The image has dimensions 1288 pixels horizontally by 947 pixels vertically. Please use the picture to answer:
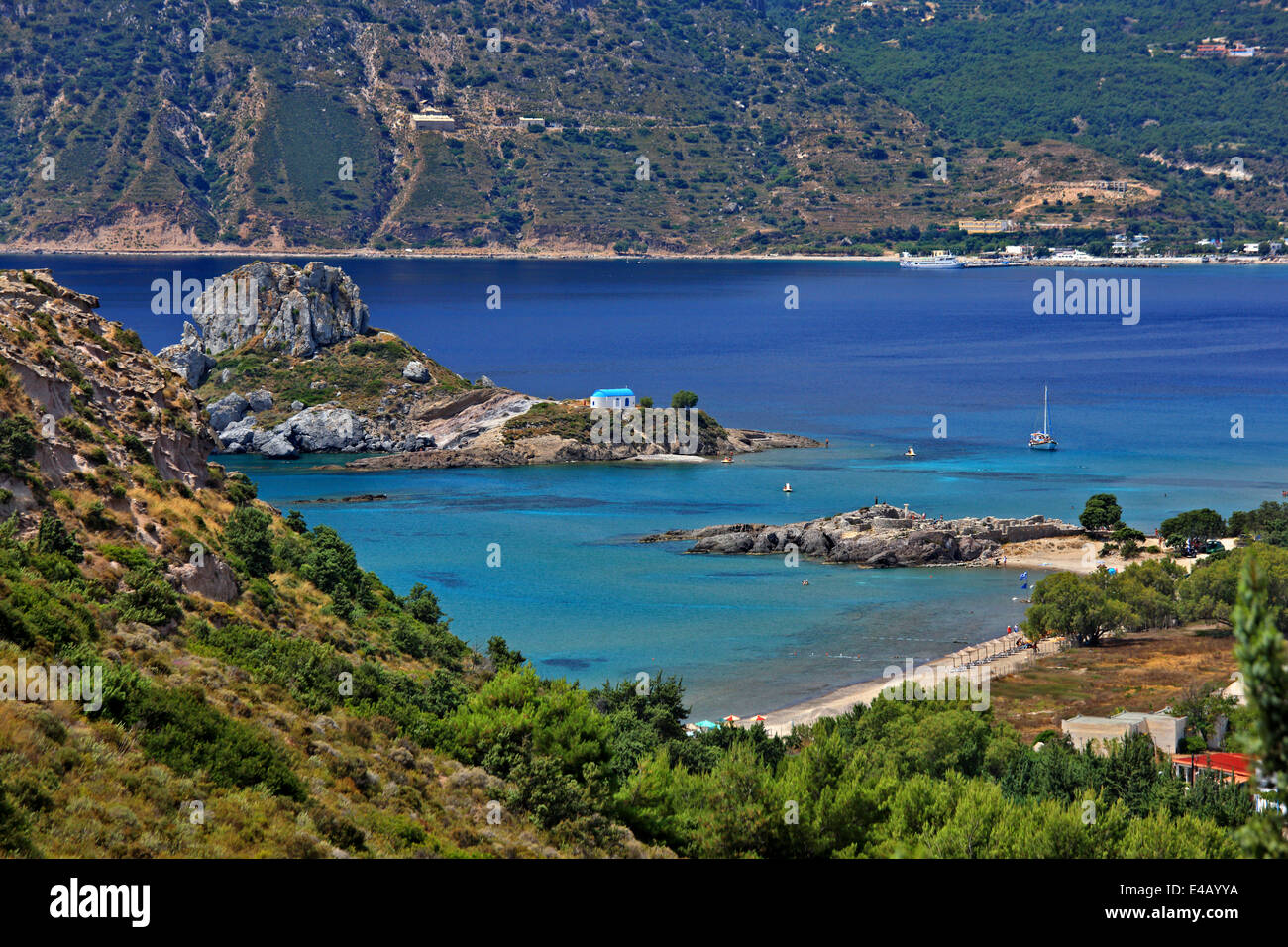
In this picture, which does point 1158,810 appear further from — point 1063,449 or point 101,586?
point 1063,449

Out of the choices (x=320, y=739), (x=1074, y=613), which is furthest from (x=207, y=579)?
(x=1074, y=613)

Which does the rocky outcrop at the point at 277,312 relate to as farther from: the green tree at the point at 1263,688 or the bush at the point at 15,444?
the green tree at the point at 1263,688

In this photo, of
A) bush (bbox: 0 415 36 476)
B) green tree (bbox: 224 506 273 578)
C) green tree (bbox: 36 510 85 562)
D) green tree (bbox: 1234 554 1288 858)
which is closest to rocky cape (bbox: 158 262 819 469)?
green tree (bbox: 224 506 273 578)

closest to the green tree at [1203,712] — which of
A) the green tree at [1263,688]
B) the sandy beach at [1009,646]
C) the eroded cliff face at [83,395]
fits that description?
the sandy beach at [1009,646]

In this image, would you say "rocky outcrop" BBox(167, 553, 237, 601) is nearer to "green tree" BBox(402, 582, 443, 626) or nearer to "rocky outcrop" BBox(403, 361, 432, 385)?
"green tree" BBox(402, 582, 443, 626)

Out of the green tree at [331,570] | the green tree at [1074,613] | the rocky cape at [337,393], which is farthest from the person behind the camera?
the rocky cape at [337,393]
